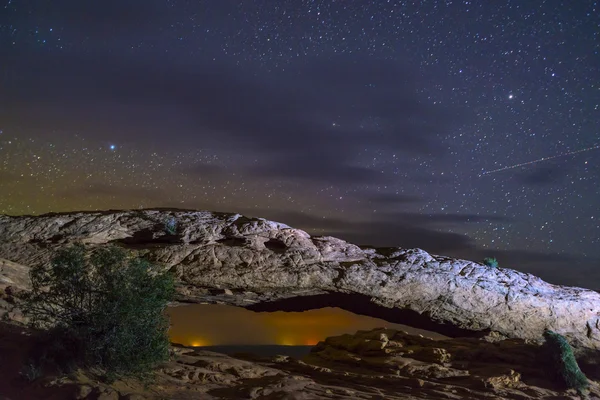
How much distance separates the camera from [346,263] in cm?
2184

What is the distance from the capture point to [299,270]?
2067 centimetres

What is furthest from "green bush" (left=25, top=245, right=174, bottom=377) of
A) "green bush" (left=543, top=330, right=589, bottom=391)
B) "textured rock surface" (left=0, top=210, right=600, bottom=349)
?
"green bush" (left=543, top=330, right=589, bottom=391)

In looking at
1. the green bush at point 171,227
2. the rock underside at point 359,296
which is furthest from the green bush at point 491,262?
the green bush at point 171,227

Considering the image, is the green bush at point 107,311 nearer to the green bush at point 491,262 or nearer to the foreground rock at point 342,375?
the foreground rock at point 342,375

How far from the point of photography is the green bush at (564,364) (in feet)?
57.4

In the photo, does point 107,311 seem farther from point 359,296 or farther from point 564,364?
point 564,364

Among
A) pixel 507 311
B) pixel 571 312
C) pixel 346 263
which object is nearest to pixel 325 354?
pixel 346 263

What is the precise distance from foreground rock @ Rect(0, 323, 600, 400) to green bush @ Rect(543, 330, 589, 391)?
39 centimetres

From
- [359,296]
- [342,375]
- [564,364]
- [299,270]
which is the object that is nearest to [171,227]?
[299,270]

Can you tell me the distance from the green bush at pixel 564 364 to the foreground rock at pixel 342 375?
0.39m

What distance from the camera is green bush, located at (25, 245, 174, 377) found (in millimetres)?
12008

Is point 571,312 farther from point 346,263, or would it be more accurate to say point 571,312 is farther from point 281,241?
point 281,241

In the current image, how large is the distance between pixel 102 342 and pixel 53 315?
1665 mm

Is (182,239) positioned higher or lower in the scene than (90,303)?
higher
